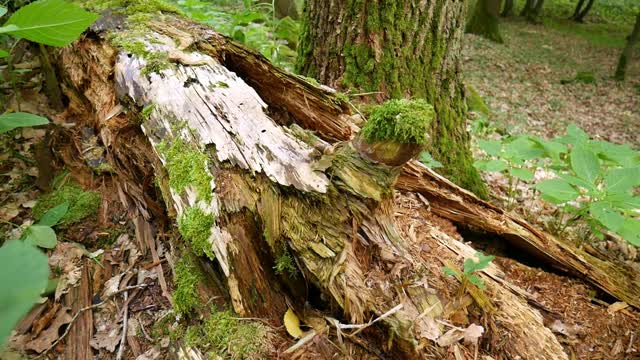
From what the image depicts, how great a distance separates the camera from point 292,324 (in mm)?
1559

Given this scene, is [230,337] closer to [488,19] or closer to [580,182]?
[580,182]

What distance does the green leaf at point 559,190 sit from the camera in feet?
6.69

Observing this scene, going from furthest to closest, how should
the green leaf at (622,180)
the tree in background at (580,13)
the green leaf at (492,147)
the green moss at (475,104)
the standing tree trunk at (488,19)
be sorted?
the tree in background at (580,13) < the standing tree trunk at (488,19) < the green moss at (475,104) < the green leaf at (492,147) < the green leaf at (622,180)

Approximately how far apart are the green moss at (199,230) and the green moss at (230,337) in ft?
0.80

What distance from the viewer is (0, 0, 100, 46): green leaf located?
4.66 ft

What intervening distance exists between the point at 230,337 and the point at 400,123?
0.99 meters

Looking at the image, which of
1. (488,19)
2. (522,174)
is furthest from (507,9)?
(522,174)

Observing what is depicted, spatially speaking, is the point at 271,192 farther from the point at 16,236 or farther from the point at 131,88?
the point at 16,236

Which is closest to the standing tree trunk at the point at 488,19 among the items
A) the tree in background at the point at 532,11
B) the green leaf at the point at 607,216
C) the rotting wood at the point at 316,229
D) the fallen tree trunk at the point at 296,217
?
the tree in background at the point at 532,11

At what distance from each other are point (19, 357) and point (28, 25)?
4.45ft

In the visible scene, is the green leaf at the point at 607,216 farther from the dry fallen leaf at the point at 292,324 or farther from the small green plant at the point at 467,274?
the dry fallen leaf at the point at 292,324

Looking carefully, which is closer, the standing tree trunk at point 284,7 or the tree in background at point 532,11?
the standing tree trunk at point 284,7

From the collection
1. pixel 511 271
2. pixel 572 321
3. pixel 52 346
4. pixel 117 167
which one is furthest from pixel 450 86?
pixel 52 346

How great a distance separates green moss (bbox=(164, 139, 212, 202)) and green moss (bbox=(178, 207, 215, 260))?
2.9 inches
